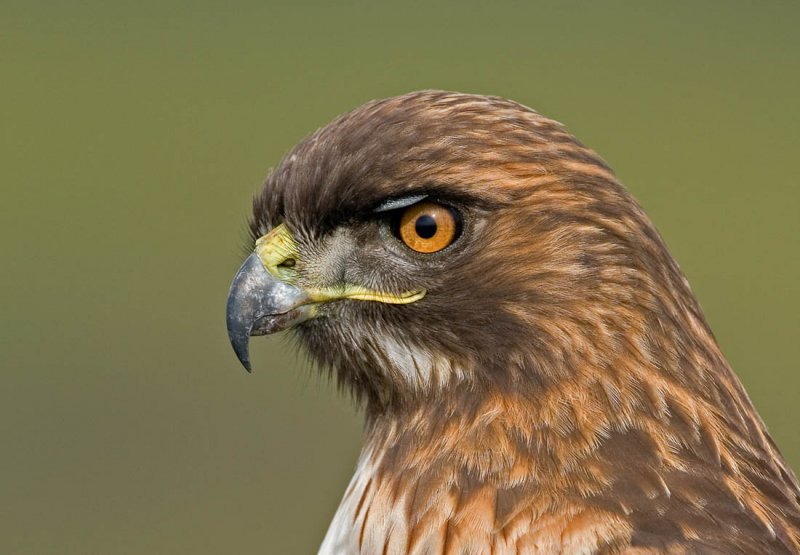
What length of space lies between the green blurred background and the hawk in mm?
4179

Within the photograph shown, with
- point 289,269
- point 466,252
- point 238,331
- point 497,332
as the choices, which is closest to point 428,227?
point 466,252

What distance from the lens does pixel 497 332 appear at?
3662mm

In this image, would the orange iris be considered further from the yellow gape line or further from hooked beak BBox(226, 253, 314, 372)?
hooked beak BBox(226, 253, 314, 372)

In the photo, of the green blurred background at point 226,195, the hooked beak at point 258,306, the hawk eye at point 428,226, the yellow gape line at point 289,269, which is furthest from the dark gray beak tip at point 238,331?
the green blurred background at point 226,195

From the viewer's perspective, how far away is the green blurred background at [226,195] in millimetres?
10305

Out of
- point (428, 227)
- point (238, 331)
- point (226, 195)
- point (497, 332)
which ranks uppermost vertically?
point (428, 227)

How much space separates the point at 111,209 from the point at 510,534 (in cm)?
1066

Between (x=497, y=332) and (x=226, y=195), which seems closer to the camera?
(x=497, y=332)

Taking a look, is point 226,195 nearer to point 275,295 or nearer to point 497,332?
point 275,295

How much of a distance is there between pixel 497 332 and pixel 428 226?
0.97 feet

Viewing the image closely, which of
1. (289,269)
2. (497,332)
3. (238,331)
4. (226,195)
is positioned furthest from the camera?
(226,195)

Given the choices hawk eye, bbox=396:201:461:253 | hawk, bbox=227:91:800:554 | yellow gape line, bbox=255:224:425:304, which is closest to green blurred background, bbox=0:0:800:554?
yellow gape line, bbox=255:224:425:304

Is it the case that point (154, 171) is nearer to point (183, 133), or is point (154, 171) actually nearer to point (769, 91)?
point (183, 133)

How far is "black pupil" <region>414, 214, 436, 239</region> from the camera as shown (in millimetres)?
3660
